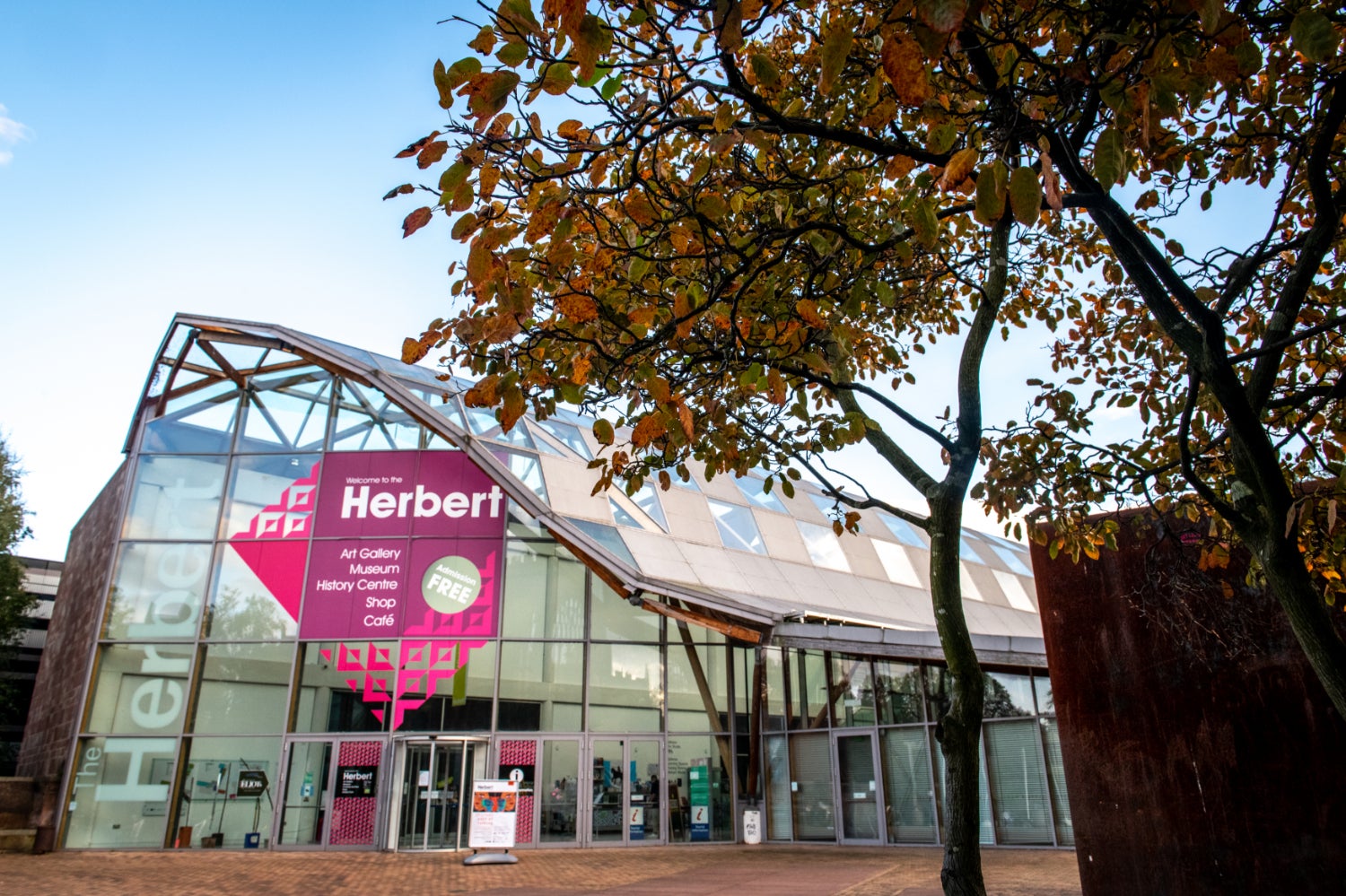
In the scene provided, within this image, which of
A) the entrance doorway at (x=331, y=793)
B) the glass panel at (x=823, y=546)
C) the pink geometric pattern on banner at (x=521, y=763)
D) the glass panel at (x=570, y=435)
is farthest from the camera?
the glass panel at (x=823, y=546)

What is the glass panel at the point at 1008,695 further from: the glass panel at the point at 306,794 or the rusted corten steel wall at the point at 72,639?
the rusted corten steel wall at the point at 72,639

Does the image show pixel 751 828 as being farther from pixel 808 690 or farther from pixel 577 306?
pixel 577 306

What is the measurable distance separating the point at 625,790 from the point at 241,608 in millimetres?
7640

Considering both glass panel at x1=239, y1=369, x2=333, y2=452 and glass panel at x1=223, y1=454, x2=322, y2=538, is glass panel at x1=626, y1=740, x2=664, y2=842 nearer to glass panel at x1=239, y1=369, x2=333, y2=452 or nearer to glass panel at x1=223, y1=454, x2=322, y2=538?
glass panel at x1=223, y1=454, x2=322, y2=538

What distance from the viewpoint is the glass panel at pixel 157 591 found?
15.9 meters

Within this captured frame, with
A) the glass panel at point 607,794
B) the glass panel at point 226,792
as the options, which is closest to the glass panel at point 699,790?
the glass panel at point 607,794

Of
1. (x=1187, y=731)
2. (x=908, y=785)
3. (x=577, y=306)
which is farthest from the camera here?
(x=908, y=785)

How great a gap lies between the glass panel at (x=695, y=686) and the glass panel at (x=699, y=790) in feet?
0.99

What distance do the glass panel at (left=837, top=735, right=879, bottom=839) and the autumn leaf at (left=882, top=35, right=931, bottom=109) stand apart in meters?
14.3

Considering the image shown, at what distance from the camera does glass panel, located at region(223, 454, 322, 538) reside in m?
16.7

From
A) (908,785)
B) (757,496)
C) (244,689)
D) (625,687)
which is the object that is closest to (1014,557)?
(757,496)

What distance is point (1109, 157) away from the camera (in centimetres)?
258

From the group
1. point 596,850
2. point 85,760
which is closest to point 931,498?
point 596,850

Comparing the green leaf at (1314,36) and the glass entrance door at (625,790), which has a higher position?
the green leaf at (1314,36)
